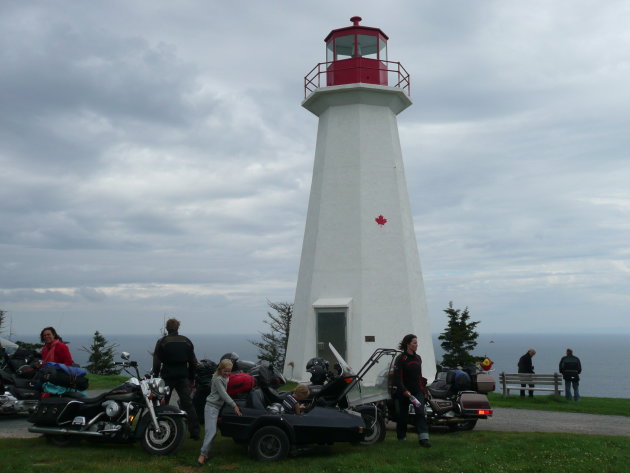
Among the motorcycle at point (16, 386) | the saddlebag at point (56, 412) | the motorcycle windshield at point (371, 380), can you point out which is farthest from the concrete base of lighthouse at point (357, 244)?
the saddlebag at point (56, 412)

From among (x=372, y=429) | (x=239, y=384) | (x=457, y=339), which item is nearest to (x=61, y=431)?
(x=239, y=384)

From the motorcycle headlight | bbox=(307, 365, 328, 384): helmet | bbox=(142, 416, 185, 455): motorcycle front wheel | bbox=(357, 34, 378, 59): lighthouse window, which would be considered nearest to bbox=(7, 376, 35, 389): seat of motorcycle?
the motorcycle headlight

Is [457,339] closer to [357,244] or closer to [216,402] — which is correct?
[357,244]

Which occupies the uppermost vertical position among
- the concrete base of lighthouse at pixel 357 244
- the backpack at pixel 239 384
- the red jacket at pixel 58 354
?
the concrete base of lighthouse at pixel 357 244

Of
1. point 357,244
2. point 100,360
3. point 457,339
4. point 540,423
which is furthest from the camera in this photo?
point 100,360

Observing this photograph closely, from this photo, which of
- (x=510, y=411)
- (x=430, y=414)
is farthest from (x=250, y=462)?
(x=510, y=411)

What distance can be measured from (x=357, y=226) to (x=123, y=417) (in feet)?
34.8

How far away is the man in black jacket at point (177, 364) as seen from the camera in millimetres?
9492

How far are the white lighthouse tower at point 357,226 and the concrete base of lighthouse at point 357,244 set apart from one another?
0.09 ft

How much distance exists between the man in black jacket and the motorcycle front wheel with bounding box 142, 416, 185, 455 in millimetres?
914

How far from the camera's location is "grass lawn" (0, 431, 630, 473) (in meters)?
7.94

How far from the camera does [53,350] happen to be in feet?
33.0

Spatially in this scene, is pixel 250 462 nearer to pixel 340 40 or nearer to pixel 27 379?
pixel 27 379

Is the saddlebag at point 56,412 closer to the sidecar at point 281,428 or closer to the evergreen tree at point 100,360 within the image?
the sidecar at point 281,428
